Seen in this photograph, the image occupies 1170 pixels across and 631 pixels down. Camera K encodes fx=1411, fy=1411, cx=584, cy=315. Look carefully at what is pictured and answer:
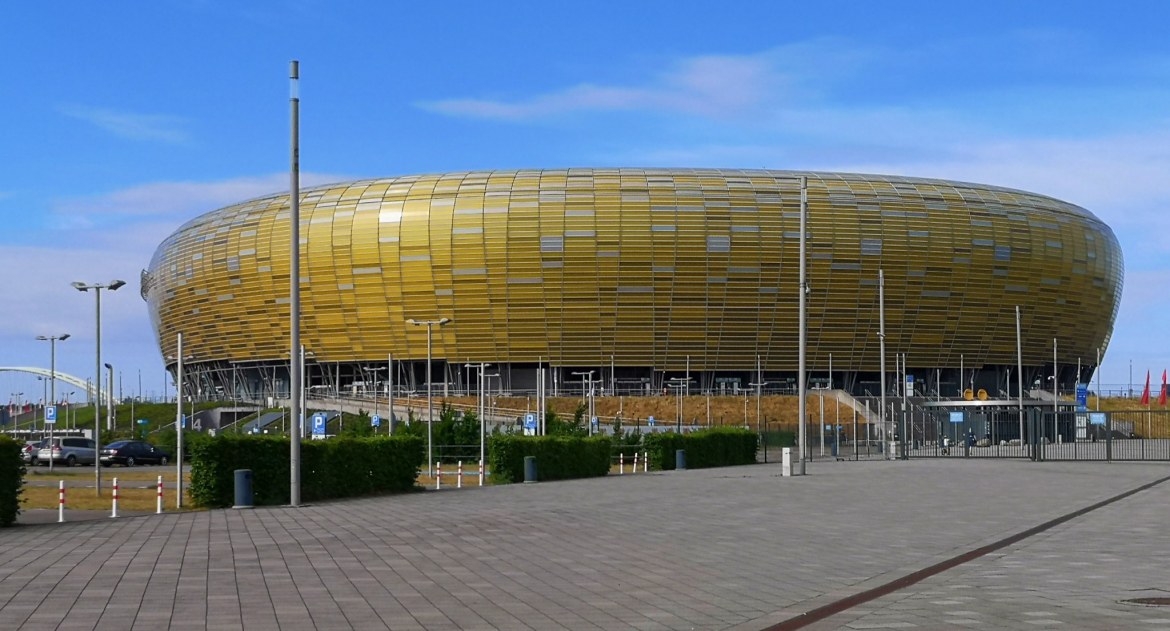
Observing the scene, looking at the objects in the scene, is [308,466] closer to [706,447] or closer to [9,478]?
[9,478]

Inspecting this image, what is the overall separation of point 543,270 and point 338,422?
21.1 m

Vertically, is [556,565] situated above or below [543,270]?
below

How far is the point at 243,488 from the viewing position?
94.1 ft

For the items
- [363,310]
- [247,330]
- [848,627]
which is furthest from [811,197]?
[848,627]

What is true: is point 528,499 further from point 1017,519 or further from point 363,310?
point 363,310

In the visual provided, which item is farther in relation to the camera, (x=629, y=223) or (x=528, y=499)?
(x=629, y=223)

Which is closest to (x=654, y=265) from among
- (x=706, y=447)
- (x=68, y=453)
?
(x=68, y=453)

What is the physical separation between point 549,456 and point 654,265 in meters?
74.1

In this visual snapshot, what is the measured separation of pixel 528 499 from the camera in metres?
30.5

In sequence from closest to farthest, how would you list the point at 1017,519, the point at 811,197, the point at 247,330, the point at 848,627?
the point at 848,627, the point at 1017,519, the point at 811,197, the point at 247,330

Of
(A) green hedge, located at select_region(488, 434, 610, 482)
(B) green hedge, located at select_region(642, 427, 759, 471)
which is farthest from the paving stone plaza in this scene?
(B) green hedge, located at select_region(642, 427, 759, 471)

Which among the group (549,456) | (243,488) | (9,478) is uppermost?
(9,478)

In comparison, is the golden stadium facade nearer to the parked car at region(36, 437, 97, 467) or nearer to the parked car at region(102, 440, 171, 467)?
the parked car at region(102, 440, 171, 467)

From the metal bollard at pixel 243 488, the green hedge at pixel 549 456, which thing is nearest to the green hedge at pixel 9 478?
the metal bollard at pixel 243 488
